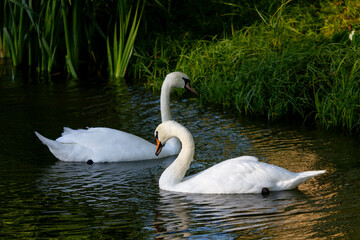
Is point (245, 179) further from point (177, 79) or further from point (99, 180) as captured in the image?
point (177, 79)

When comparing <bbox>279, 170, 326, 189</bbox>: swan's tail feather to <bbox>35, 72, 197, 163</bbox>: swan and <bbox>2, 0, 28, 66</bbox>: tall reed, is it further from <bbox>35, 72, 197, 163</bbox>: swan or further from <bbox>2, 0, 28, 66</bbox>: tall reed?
<bbox>2, 0, 28, 66</bbox>: tall reed

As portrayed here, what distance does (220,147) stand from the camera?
905 centimetres

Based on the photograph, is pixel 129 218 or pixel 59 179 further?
pixel 59 179

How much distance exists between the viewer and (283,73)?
10.7 metres

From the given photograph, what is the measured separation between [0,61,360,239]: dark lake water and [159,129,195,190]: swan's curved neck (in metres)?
0.13

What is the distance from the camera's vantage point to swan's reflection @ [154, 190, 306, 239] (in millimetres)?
6145

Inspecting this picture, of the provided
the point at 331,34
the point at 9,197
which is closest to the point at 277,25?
the point at 331,34

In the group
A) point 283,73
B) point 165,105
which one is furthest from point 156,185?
point 283,73

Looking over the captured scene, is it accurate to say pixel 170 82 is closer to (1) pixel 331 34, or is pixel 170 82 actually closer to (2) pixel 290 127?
(2) pixel 290 127

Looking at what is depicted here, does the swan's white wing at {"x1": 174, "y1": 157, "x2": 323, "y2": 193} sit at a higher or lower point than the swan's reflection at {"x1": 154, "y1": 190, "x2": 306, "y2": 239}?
higher

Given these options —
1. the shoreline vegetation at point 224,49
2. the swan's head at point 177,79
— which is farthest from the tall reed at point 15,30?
the swan's head at point 177,79

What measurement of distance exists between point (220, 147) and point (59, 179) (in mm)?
2065

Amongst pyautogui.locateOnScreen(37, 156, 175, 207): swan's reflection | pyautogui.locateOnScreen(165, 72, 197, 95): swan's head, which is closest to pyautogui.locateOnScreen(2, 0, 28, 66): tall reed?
pyautogui.locateOnScreen(165, 72, 197, 95): swan's head

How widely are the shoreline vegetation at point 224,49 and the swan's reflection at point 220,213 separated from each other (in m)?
2.90
